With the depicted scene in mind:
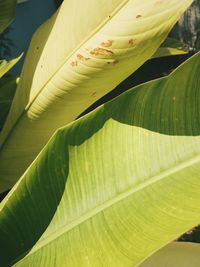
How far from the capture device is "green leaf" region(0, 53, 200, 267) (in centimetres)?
64

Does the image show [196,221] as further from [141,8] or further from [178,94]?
[141,8]

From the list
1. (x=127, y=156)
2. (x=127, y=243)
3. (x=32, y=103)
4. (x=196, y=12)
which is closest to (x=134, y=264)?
(x=127, y=243)

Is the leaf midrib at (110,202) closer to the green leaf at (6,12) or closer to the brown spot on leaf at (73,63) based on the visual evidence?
the brown spot on leaf at (73,63)

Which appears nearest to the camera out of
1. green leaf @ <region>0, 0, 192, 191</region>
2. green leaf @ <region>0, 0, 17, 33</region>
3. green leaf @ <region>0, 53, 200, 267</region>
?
Answer: green leaf @ <region>0, 53, 200, 267</region>

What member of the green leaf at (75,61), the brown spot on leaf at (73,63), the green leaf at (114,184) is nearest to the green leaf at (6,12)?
the green leaf at (75,61)

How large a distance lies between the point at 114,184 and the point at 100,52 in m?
0.21

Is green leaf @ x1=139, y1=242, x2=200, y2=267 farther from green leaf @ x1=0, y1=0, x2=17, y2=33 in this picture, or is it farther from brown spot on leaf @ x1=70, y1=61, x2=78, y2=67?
green leaf @ x1=0, y1=0, x2=17, y2=33

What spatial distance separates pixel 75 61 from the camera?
834mm

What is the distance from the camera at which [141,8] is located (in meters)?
0.75

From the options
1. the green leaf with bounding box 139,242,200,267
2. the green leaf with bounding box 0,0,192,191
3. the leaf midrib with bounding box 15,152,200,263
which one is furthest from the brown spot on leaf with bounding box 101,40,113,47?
the green leaf with bounding box 139,242,200,267

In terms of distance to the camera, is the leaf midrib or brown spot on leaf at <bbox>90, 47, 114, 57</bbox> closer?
the leaf midrib

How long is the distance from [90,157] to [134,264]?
0.20m

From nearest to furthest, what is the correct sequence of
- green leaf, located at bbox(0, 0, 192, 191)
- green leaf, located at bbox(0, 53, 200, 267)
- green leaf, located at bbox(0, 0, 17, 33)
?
green leaf, located at bbox(0, 53, 200, 267) < green leaf, located at bbox(0, 0, 192, 191) < green leaf, located at bbox(0, 0, 17, 33)

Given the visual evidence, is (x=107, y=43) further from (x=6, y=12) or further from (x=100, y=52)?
(x=6, y=12)
